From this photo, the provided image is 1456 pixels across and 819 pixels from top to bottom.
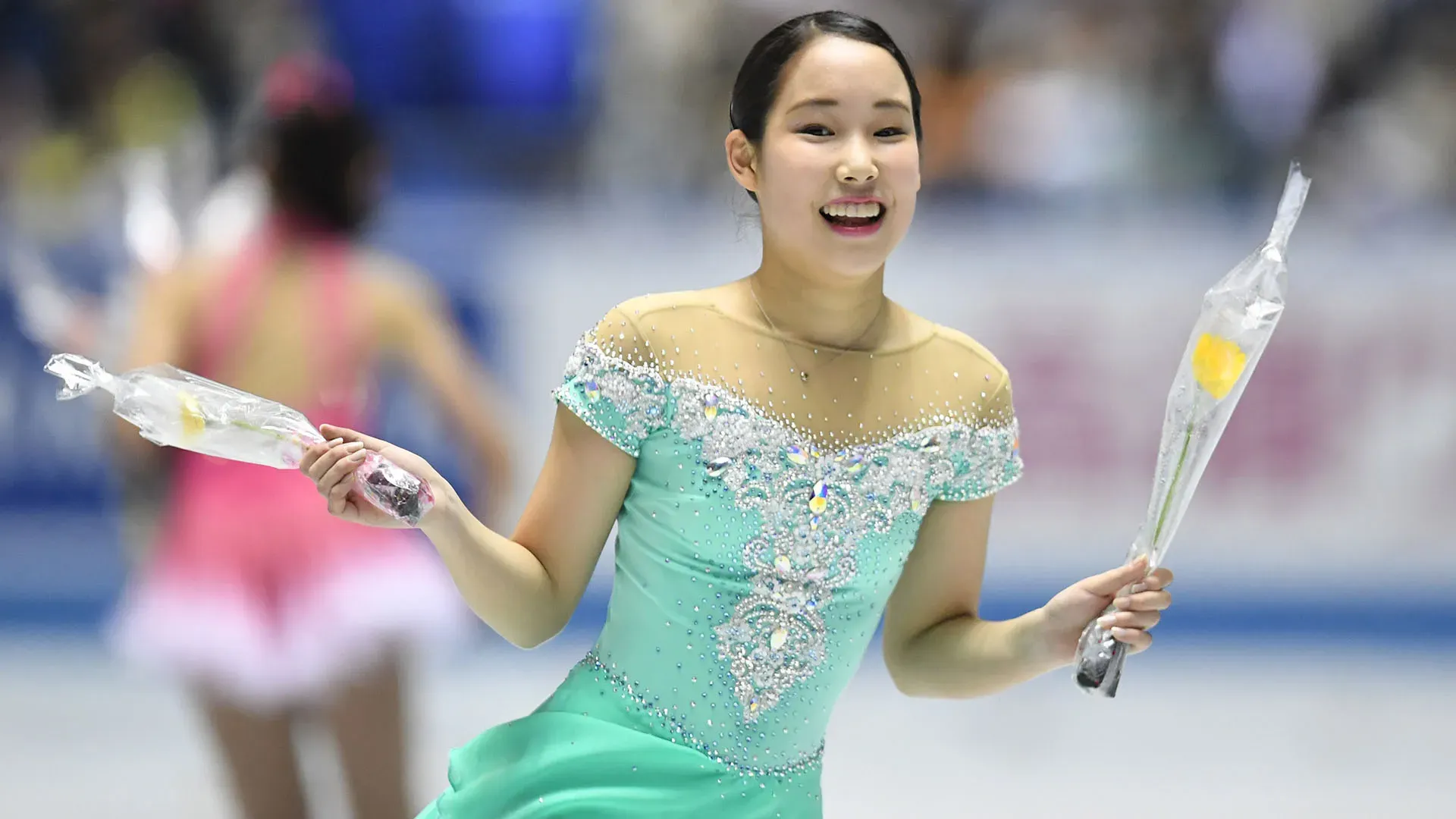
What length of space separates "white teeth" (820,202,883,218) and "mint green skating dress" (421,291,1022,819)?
0.59 ft

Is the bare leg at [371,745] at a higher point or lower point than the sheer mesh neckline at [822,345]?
lower

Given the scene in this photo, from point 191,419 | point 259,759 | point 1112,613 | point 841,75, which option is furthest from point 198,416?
point 259,759

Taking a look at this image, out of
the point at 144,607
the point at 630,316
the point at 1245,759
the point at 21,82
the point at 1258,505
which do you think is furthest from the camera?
the point at 21,82

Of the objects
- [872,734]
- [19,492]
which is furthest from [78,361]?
[19,492]

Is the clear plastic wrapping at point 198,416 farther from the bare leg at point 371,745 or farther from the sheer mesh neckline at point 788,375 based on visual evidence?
the bare leg at point 371,745

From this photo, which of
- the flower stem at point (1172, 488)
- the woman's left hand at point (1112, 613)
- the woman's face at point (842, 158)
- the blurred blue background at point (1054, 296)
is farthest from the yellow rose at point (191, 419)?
the blurred blue background at point (1054, 296)

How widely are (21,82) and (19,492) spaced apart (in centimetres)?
181

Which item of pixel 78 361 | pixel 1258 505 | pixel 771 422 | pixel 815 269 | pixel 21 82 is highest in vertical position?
pixel 1258 505

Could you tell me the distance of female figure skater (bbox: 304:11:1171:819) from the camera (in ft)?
6.22

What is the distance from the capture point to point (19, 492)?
5559mm

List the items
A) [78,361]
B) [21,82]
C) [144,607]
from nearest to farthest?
[78,361] < [144,607] < [21,82]

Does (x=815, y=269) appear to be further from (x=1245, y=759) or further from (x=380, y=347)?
(x=1245, y=759)

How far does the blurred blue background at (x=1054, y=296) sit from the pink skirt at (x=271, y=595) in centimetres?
177

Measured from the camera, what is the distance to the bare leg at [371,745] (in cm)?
296
